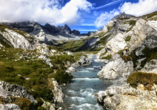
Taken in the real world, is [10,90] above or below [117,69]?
above

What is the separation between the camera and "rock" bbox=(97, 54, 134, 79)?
2441 inches

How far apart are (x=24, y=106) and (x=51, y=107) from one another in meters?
10.4

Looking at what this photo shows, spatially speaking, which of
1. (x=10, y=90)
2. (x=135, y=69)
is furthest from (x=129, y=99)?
(x=135, y=69)

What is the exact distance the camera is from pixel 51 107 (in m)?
30.0

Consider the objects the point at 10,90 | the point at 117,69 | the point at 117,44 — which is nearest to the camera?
the point at 10,90

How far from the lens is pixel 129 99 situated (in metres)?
29.2

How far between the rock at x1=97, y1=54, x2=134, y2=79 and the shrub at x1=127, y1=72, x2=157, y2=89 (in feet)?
97.4

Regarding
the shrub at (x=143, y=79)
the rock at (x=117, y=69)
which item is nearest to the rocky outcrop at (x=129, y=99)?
the shrub at (x=143, y=79)

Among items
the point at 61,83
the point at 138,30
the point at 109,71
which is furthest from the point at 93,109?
the point at 138,30

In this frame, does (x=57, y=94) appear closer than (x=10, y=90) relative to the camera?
No

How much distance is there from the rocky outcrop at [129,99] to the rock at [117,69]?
100 ft

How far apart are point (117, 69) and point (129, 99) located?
114 feet

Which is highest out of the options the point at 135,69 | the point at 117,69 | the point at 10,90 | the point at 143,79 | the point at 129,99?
the point at 10,90

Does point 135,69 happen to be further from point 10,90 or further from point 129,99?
point 10,90
